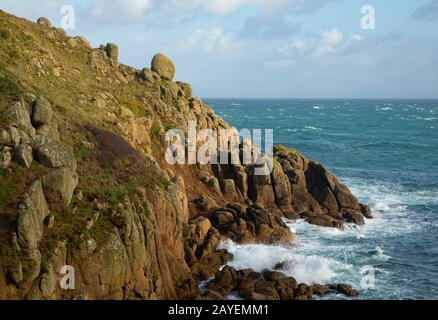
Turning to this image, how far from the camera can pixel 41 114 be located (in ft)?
133

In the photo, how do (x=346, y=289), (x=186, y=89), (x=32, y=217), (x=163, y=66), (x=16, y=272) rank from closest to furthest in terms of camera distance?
(x=16, y=272), (x=32, y=217), (x=346, y=289), (x=186, y=89), (x=163, y=66)

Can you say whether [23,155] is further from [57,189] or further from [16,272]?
[16,272]

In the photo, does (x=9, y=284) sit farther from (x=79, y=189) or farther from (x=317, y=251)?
(x=317, y=251)

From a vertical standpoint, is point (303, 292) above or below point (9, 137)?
A: below

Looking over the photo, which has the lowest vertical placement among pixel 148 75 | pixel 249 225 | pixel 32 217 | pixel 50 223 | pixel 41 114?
pixel 249 225

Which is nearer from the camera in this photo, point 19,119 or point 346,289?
point 19,119

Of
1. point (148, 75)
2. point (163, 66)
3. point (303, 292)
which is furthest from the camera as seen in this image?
point (163, 66)

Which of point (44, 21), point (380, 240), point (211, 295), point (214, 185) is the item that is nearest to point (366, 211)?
point (380, 240)

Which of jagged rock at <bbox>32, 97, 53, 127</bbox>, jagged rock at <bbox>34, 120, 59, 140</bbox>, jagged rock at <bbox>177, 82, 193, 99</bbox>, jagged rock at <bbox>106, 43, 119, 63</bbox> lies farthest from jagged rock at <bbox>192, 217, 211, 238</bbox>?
jagged rock at <bbox>106, 43, 119, 63</bbox>

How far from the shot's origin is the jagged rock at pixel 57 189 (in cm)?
3484

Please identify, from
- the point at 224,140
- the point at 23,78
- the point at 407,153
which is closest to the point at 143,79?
the point at 224,140

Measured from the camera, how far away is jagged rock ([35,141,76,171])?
36219 millimetres

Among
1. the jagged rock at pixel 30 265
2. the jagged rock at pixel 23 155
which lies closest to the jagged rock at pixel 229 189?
the jagged rock at pixel 23 155

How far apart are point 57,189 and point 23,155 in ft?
Result: 11.0
